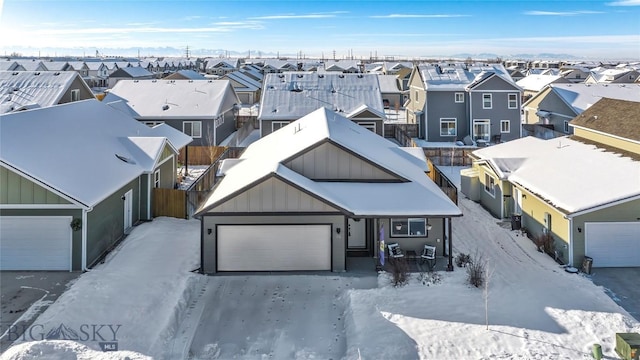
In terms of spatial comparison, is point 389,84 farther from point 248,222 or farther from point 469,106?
point 248,222

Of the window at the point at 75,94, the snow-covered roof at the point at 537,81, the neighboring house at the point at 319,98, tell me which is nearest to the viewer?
the neighboring house at the point at 319,98

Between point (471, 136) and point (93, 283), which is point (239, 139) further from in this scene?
point (93, 283)

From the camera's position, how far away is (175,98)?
36.0m

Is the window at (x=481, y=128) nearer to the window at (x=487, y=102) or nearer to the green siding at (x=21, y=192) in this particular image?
the window at (x=487, y=102)

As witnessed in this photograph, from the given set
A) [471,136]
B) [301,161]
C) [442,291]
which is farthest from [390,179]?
[471,136]

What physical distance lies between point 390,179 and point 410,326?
6529 mm

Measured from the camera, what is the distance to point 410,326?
1152 centimetres

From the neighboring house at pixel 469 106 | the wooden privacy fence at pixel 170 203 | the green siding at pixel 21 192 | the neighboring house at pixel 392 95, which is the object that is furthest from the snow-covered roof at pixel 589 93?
the green siding at pixel 21 192

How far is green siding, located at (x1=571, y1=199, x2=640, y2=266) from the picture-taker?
1498cm

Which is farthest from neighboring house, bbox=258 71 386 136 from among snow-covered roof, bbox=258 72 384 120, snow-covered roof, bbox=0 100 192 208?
snow-covered roof, bbox=0 100 192 208

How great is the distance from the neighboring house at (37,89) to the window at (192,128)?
873cm

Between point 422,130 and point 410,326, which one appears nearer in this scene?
point 410,326

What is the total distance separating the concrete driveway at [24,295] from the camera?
11086 mm

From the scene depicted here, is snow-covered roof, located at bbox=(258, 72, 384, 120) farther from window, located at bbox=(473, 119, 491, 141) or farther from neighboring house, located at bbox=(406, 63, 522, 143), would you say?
window, located at bbox=(473, 119, 491, 141)
